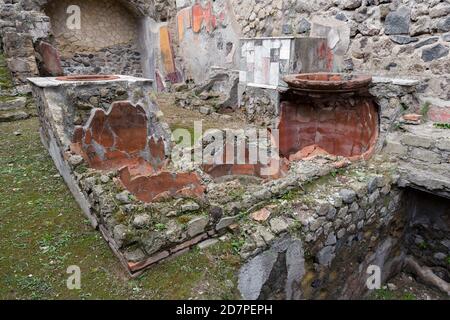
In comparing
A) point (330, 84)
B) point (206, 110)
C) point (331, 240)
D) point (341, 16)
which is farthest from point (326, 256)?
point (206, 110)

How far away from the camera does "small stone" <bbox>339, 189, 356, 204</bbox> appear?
2.53 meters

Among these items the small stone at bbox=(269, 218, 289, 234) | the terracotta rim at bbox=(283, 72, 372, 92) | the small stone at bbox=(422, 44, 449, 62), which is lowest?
the small stone at bbox=(269, 218, 289, 234)

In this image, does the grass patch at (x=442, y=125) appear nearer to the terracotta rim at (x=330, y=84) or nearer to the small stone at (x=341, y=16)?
the terracotta rim at (x=330, y=84)

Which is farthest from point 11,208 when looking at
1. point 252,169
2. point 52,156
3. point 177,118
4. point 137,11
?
point 137,11

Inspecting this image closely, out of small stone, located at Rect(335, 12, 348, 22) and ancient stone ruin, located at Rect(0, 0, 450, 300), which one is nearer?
ancient stone ruin, located at Rect(0, 0, 450, 300)

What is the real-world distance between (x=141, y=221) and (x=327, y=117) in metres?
2.74

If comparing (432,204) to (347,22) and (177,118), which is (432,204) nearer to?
(347,22)

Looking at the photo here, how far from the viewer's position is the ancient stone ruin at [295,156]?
2123 millimetres

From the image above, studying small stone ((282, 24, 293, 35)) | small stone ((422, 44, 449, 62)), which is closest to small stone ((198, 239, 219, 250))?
small stone ((422, 44, 449, 62))

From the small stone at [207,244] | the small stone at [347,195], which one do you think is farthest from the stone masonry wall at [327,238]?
the small stone at [207,244]

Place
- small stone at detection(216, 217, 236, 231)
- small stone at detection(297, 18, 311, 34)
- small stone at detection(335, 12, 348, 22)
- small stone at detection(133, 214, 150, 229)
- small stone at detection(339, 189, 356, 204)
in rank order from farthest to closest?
small stone at detection(297, 18, 311, 34), small stone at detection(335, 12, 348, 22), small stone at detection(339, 189, 356, 204), small stone at detection(216, 217, 236, 231), small stone at detection(133, 214, 150, 229)

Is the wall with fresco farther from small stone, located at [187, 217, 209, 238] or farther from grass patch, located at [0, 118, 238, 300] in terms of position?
small stone, located at [187, 217, 209, 238]

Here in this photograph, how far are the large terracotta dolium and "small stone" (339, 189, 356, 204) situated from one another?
75 centimetres
